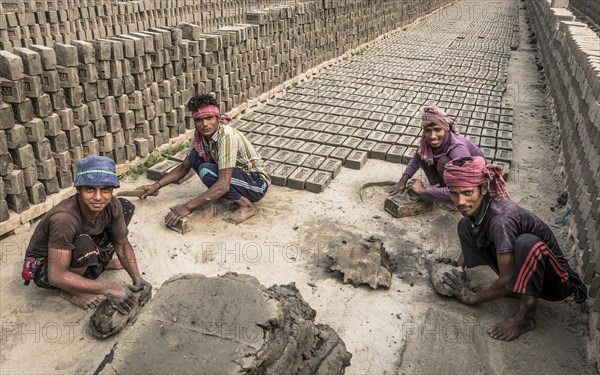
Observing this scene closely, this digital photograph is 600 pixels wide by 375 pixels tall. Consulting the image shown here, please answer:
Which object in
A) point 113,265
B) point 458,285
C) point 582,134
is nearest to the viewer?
point 458,285

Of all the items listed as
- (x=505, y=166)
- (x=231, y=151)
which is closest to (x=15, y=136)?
(x=231, y=151)

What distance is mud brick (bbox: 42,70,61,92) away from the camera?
4.45 m

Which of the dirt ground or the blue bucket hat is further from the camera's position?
the dirt ground

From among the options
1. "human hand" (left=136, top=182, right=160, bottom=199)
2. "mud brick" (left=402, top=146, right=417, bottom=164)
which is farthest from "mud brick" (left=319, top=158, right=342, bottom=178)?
"human hand" (left=136, top=182, right=160, bottom=199)

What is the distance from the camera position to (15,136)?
4184 mm

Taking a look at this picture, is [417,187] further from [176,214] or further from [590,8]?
[590,8]

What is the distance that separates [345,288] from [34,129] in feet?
9.93

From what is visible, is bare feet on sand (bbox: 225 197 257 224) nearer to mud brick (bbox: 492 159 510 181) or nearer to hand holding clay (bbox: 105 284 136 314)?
hand holding clay (bbox: 105 284 136 314)

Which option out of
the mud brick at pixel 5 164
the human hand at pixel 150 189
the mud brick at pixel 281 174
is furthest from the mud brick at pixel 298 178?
the mud brick at pixel 5 164

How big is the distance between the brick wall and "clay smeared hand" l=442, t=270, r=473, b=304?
12.0 ft

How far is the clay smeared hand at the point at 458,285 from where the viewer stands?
360 cm

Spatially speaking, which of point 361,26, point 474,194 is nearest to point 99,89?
point 474,194

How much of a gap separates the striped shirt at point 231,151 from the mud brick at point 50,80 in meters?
1.43

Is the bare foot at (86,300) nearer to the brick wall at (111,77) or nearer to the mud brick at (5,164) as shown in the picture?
the brick wall at (111,77)
